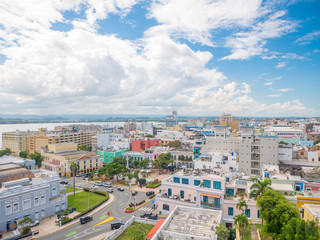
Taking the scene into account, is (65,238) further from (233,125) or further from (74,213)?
(233,125)

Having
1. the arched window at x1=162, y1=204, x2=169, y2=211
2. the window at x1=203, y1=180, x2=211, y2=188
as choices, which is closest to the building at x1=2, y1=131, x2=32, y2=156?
the arched window at x1=162, y1=204, x2=169, y2=211

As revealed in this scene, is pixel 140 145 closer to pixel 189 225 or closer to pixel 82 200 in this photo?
pixel 82 200

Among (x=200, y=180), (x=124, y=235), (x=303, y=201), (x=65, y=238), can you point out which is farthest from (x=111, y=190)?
(x=303, y=201)

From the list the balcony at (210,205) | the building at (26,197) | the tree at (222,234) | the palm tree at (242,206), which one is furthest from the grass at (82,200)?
the tree at (222,234)

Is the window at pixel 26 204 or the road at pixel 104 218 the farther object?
the window at pixel 26 204

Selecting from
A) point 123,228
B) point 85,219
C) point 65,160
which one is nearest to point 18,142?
point 65,160

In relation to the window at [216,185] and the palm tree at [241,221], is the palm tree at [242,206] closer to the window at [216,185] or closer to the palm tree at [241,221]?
the palm tree at [241,221]
